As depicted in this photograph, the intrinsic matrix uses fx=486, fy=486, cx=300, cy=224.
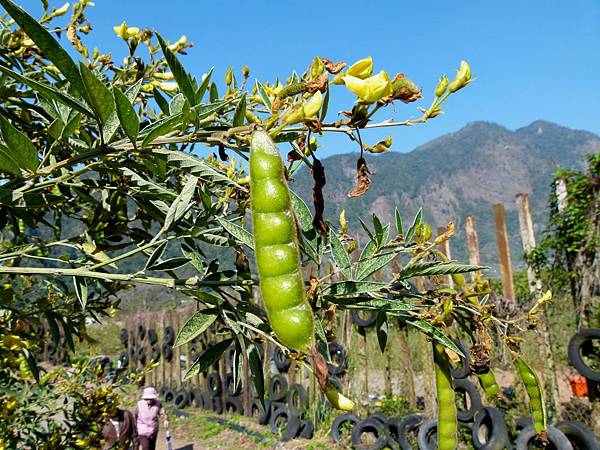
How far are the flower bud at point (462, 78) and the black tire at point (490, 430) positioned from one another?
357 centimetres

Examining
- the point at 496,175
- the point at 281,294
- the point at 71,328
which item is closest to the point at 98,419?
the point at 71,328

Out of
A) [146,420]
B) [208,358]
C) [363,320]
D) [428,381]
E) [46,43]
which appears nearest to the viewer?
[46,43]

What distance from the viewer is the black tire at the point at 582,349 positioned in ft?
12.8

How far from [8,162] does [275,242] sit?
0.37m

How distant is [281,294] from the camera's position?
1.77ft

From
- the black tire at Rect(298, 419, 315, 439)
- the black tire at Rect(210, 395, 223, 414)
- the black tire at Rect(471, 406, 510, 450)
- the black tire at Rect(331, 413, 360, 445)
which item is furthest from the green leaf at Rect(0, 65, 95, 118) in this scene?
the black tire at Rect(210, 395, 223, 414)

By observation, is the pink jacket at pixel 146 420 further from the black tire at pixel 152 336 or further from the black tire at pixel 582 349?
the black tire at pixel 582 349

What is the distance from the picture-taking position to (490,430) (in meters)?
3.88

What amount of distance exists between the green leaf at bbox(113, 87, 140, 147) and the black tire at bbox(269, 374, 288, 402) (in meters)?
5.69

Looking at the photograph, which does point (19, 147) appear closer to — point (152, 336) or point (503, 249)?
point (503, 249)

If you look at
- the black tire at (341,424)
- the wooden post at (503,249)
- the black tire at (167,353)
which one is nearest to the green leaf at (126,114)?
the black tire at (341,424)

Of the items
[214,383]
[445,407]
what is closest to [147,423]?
[214,383]

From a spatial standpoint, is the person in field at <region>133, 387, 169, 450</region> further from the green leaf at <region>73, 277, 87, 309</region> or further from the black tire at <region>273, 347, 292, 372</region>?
the green leaf at <region>73, 277, 87, 309</region>

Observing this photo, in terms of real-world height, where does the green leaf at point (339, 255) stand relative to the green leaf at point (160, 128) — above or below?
below
